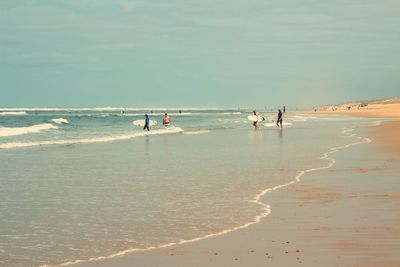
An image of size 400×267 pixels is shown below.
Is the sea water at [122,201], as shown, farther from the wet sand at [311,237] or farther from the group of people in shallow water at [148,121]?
the group of people in shallow water at [148,121]

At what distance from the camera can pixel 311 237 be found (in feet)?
28.2

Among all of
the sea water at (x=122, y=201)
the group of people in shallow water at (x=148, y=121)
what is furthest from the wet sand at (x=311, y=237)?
the group of people in shallow water at (x=148, y=121)

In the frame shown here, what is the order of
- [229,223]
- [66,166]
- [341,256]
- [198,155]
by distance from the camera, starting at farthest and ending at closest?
[198,155] < [66,166] < [229,223] < [341,256]

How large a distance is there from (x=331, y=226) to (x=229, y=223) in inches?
63.2

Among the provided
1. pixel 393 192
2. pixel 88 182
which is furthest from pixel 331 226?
pixel 88 182

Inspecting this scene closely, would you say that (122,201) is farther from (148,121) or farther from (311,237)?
(148,121)

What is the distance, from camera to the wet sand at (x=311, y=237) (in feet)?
24.3

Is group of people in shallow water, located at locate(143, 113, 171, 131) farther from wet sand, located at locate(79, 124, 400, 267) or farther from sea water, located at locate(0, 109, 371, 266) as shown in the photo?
wet sand, located at locate(79, 124, 400, 267)

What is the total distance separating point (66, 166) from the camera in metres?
20.1

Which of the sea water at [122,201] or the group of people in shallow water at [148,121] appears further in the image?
the group of people in shallow water at [148,121]

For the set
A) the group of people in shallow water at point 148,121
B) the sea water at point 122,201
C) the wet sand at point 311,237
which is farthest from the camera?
the group of people in shallow water at point 148,121

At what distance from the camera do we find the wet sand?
24.3ft

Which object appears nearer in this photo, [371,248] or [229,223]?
[371,248]

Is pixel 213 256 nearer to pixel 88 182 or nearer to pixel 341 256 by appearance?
pixel 341 256
